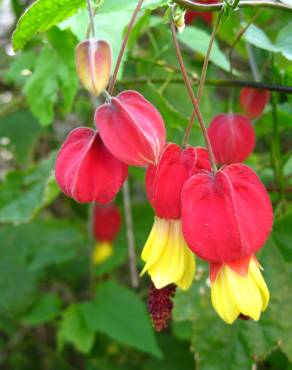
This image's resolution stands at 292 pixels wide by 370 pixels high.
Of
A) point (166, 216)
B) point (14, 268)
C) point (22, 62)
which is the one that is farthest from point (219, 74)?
point (166, 216)

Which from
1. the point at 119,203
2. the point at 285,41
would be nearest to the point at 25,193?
the point at 119,203

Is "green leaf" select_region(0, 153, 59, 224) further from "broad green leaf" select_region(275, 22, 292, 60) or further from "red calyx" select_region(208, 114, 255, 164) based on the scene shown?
"broad green leaf" select_region(275, 22, 292, 60)

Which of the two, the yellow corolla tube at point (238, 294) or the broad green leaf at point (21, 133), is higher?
the yellow corolla tube at point (238, 294)

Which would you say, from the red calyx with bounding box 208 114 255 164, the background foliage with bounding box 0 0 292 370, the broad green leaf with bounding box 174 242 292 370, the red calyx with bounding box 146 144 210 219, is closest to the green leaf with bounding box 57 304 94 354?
the background foliage with bounding box 0 0 292 370

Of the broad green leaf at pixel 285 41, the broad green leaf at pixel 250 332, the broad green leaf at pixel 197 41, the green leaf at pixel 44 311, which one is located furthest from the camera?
the green leaf at pixel 44 311

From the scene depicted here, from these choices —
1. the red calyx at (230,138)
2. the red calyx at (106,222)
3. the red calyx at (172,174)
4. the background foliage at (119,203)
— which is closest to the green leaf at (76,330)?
the background foliage at (119,203)

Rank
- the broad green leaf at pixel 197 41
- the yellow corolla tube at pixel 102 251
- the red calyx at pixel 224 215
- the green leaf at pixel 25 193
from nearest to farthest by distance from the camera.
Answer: the red calyx at pixel 224 215, the broad green leaf at pixel 197 41, the green leaf at pixel 25 193, the yellow corolla tube at pixel 102 251

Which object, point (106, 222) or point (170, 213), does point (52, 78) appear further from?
point (106, 222)

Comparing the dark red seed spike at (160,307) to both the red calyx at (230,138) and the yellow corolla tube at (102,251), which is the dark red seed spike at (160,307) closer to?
the red calyx at (230,138)
